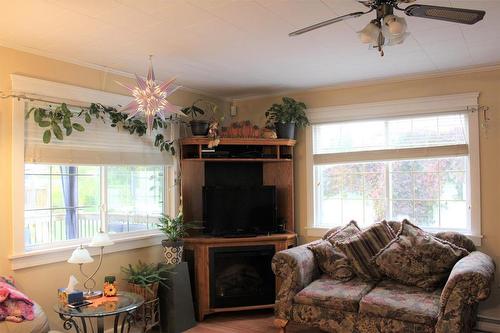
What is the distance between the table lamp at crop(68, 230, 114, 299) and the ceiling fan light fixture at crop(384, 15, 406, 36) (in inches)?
100

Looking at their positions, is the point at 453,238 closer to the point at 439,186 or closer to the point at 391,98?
the point at 439,186

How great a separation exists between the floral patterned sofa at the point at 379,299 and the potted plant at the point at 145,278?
3.48 ft

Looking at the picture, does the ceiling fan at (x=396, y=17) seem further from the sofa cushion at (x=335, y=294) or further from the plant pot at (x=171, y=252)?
the plant pot at (x=171, y=252)

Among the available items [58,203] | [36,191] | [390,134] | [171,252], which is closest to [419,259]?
[390,134]

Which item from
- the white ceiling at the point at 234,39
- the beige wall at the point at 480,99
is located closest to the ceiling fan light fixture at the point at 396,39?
the white ceiling at the point at 234,39

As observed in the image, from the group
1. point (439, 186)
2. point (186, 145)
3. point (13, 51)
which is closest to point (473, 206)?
point (439, 186)

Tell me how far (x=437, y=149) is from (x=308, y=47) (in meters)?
1.82

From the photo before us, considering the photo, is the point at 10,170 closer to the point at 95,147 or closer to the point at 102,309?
the point at 95,147

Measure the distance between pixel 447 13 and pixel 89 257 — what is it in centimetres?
282

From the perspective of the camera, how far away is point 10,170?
10.0 ft

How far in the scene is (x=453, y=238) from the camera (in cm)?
373

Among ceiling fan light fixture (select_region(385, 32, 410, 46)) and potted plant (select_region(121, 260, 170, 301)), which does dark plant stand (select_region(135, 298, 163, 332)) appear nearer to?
potted plant (select_region(121, 260, 170, 301))

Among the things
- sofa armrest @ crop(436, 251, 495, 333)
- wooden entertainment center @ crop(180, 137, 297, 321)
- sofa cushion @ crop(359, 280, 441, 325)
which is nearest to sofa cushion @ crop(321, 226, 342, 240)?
wooden entertainment center @ crop(180, 137, 297, 321)

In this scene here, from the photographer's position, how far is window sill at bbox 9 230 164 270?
3.09 metres
